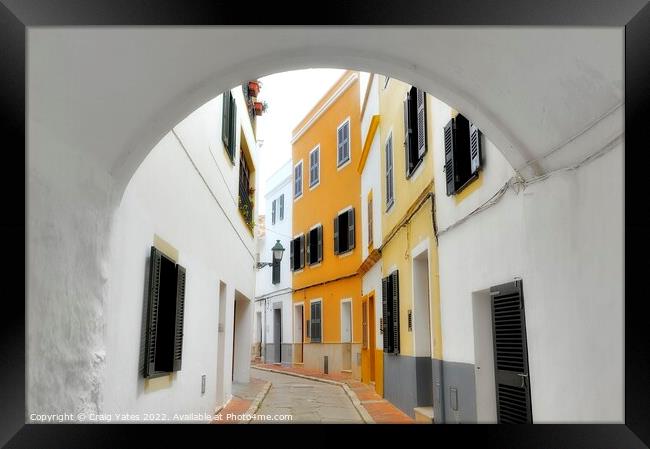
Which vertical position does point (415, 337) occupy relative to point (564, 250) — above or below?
below

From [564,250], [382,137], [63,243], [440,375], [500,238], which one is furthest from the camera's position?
[382,137]

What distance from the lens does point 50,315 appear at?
3.45 m

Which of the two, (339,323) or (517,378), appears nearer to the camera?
(517,378)

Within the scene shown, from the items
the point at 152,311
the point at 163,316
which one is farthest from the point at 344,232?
the point at 152,311

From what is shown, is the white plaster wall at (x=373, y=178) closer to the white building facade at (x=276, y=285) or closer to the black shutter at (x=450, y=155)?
the black shutter at (x=450, y=155)

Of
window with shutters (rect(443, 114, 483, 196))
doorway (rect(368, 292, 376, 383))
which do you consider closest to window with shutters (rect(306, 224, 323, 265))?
doorway (rect(368, 292, 376, 383))

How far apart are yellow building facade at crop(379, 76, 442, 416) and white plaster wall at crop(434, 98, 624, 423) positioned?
2.30 m

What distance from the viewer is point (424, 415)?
8750 mm

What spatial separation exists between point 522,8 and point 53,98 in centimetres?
232

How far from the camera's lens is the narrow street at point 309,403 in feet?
34.6

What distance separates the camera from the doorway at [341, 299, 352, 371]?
749 inches

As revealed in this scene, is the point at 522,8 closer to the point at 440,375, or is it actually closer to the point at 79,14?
the point at 79,14

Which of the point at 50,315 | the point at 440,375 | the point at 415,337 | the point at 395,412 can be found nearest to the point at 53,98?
the point at 50,315

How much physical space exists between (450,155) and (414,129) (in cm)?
253
